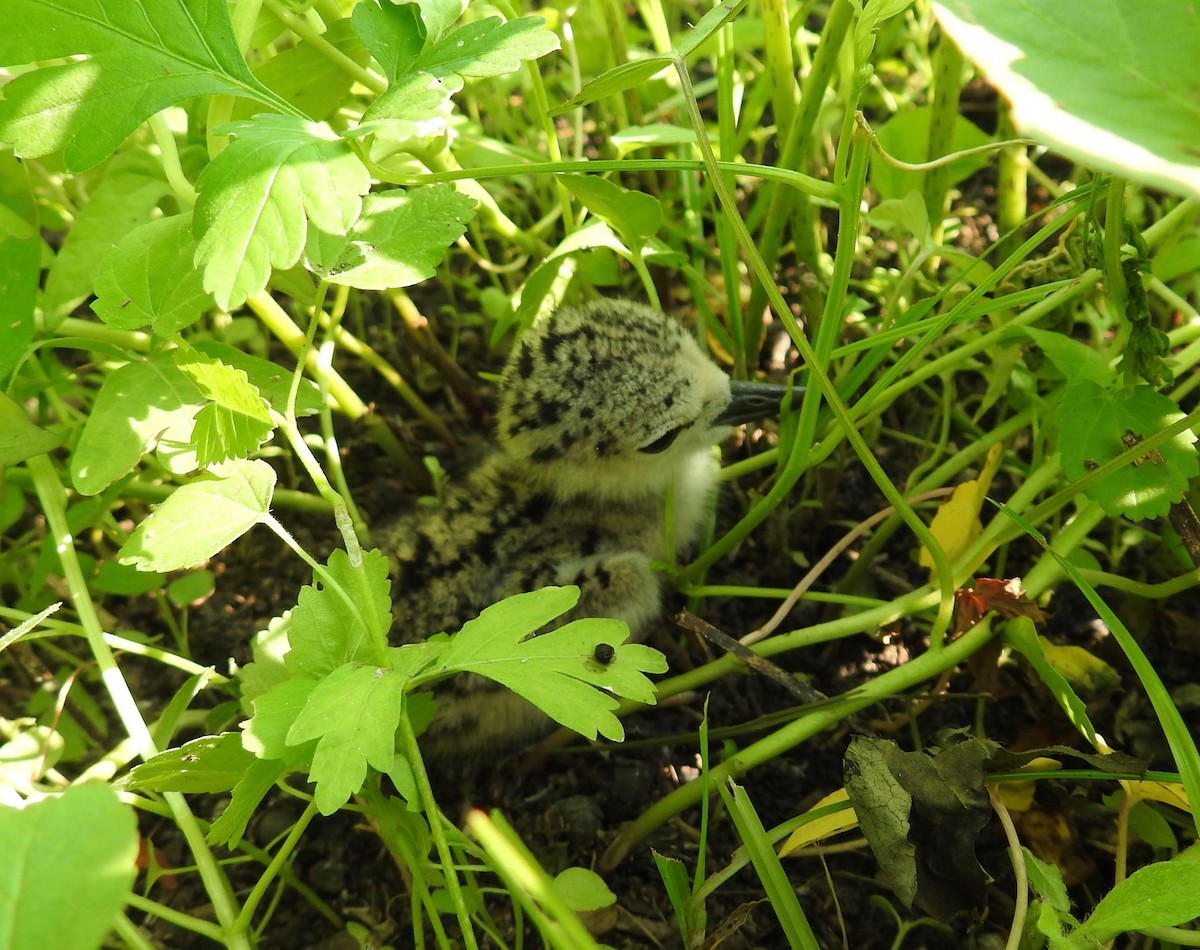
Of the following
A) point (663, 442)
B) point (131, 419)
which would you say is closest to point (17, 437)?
point (131, 419)

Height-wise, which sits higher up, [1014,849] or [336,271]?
[336,271]

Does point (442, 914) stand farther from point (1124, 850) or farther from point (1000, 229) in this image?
point (1000, 229)

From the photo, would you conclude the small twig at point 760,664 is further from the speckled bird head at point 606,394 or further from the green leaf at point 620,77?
the green leaf at point 620,77

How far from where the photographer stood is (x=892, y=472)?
6.38 feet

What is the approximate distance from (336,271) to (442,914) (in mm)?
923

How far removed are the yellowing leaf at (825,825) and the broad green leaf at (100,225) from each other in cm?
129

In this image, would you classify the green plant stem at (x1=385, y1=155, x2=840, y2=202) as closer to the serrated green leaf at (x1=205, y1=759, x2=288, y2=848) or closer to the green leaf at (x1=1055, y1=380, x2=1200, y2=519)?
the green leaf at (x1=1055, y1=380, x2=1200, y2=519)

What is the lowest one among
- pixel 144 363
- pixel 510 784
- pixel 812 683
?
pixel 510 784

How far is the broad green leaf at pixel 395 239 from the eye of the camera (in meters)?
1.17

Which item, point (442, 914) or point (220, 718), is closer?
point (442, 914)

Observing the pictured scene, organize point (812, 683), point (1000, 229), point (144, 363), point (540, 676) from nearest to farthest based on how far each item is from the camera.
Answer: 1. point (540, 676)
2. point (144, 363)
3. point (812, 683)
4. point (1000, 229)

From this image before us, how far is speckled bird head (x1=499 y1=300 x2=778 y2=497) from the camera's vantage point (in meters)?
1.77

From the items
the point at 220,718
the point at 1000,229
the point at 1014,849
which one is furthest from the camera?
the point at 1000,229

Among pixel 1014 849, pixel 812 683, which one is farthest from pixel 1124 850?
pixel 812 683
